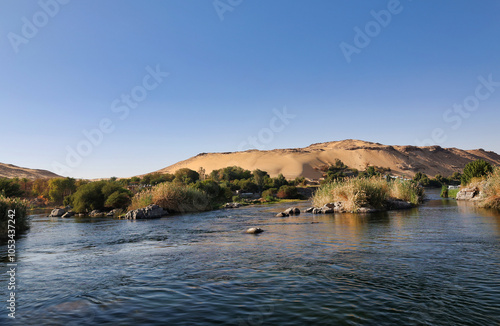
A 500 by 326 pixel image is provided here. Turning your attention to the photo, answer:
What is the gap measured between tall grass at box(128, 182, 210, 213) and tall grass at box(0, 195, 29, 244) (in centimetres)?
1243

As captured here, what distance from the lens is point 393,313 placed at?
631 cm

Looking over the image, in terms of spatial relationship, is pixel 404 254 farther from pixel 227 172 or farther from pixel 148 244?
pixel 227 172

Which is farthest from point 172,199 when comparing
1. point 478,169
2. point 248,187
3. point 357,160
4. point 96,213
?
point 357,160

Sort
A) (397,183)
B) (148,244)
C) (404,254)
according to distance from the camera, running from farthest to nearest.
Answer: (397,183) → (148,244) → (404,254)

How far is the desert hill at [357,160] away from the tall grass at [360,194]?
3704 inches

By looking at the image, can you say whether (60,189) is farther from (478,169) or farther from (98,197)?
(478,169)

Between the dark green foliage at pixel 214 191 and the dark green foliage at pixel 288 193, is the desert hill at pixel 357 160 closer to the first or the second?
the dark green foliage at pixel 288 193

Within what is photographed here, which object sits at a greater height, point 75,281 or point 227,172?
point 227,172

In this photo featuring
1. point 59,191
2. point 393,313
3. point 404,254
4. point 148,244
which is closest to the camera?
point 393,313

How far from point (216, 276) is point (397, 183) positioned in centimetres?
3156

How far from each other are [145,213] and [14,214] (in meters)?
12.6

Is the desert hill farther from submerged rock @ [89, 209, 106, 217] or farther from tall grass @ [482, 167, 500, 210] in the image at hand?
tall grass @ [482, 167, 500, 210]

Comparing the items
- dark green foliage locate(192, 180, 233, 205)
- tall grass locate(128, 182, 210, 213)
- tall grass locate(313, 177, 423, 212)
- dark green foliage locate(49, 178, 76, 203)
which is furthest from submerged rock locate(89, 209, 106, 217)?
dark green foliage locate(49, 178, 76, 203)

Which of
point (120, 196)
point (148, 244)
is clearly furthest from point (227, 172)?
point (148, 244)
